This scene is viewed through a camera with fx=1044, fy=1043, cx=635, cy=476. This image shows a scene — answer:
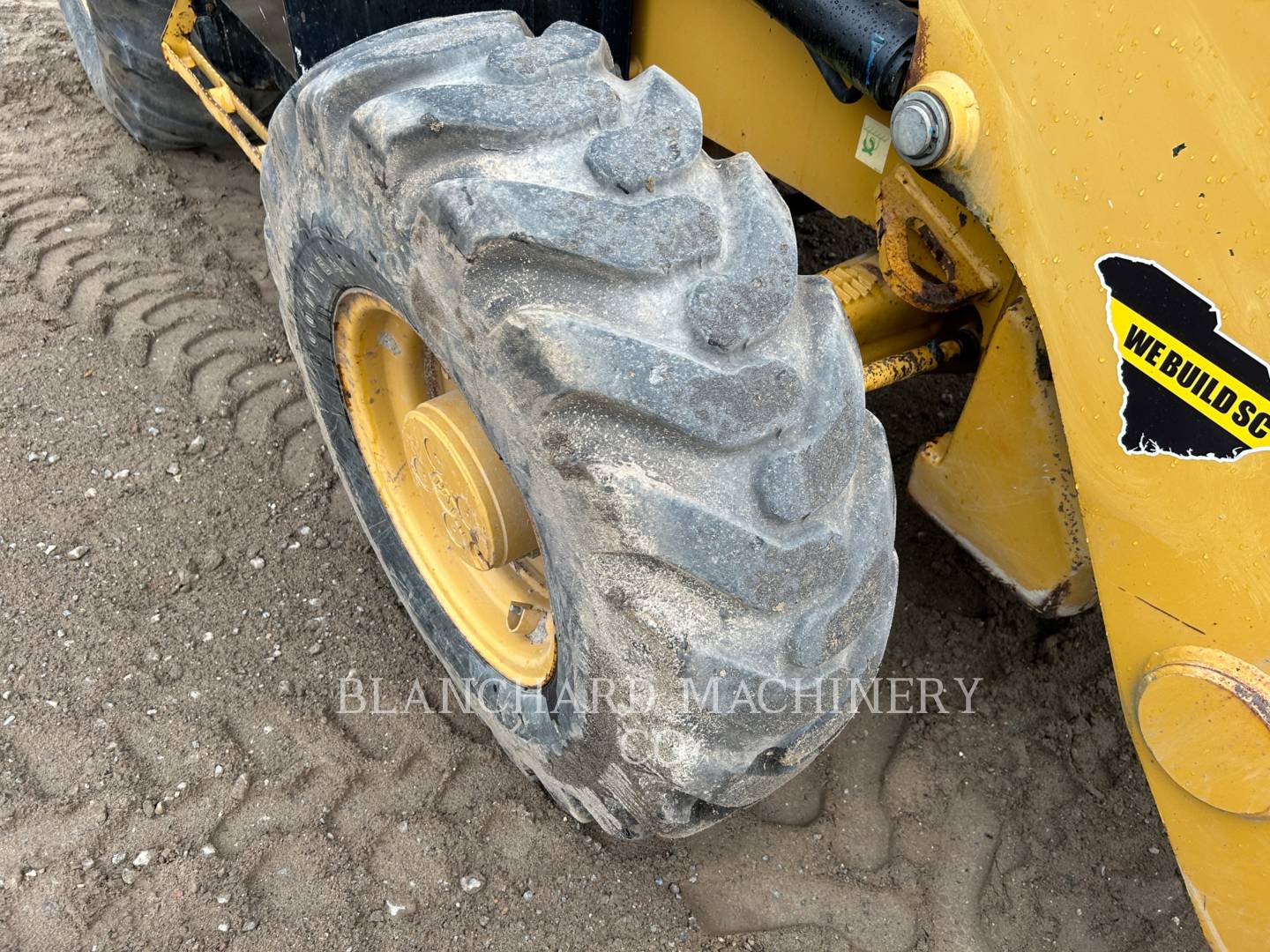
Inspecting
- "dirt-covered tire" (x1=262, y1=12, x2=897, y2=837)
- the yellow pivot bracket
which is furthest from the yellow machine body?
the yellow pivot bracket

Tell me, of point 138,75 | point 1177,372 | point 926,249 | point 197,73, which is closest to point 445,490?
point 926,249

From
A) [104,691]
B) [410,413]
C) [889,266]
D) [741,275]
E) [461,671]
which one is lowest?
[104,691]

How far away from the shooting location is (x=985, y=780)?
188 cm

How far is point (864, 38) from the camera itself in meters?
1.27

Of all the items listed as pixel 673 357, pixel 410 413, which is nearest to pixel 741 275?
pixel 673 357

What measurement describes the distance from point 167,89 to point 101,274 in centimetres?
57

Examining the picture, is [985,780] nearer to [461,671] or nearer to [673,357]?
[461,671]

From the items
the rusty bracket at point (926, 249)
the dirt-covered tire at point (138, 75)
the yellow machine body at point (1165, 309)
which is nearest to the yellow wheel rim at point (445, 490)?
the rusty bracket at point (926, 249)

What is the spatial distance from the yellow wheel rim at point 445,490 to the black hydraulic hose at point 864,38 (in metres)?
0.65

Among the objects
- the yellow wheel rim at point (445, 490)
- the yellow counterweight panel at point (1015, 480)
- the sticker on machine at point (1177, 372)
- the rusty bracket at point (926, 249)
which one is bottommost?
the yellow wheel rim at point (445, 490)

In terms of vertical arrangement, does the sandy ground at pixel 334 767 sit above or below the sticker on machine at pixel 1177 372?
below

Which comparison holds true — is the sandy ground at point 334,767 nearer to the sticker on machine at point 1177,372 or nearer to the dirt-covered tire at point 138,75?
the dirt-covered tire at point 138,75

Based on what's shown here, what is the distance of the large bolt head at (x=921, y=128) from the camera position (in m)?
1.15

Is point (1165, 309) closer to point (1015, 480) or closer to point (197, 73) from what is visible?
point (1015, 480)
